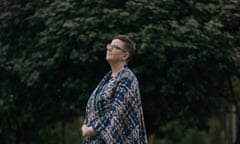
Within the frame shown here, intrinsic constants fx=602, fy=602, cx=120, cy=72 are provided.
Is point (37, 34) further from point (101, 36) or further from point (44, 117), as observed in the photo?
point (44, 117)

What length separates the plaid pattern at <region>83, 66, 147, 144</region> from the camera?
559cm

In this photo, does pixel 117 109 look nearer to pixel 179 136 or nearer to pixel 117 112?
pixel 117 112

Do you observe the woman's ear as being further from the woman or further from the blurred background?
the blurred background

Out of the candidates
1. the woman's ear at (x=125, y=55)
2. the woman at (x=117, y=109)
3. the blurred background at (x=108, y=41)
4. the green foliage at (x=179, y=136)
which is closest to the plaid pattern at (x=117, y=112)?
the woman at (x=117, y=109)

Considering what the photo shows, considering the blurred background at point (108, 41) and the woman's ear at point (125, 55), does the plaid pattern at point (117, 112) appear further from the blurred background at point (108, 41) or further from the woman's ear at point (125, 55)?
the blurred background at point (108, 41)

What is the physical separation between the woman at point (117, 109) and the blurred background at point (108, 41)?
158 inches

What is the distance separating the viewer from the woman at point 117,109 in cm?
559

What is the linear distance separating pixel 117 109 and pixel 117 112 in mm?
28

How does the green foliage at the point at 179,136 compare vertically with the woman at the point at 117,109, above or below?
below

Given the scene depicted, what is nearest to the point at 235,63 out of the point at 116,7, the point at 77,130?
the point at 116,7

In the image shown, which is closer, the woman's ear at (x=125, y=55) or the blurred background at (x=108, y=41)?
the woman's ear at (x=125, y=55)

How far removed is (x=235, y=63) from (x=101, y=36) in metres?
2.47

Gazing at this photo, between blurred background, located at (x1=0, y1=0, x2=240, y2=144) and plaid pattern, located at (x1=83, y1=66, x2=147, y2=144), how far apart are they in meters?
4.11

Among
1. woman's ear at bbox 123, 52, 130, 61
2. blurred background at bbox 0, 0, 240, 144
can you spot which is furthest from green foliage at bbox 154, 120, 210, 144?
woman's ear at bbox 123, 52, 130, 61
